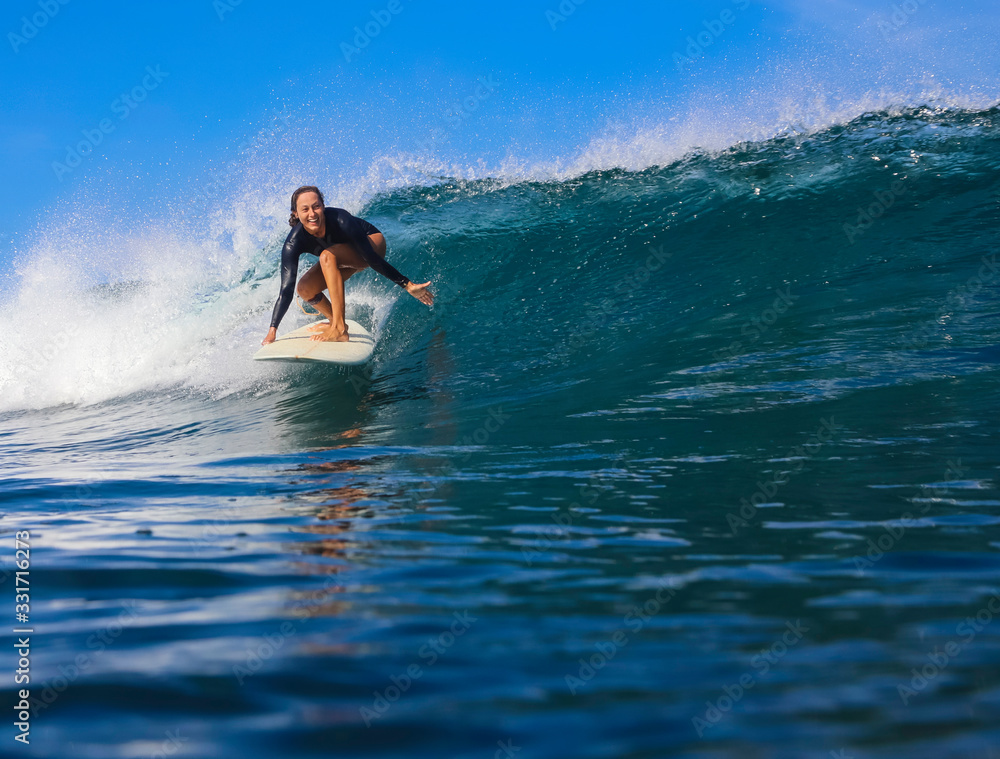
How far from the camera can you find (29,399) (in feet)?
30.7

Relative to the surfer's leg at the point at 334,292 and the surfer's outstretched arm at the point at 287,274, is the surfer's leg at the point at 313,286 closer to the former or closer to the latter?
the surfer's leg at the point at 334,292

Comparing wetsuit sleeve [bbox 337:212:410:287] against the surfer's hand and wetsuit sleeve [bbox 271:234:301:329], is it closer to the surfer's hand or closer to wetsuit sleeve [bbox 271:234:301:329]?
the surfer's hand

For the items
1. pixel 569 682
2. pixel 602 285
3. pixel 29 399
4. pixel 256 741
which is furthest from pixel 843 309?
pixel 29 399

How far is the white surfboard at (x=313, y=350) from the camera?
22.4 feet

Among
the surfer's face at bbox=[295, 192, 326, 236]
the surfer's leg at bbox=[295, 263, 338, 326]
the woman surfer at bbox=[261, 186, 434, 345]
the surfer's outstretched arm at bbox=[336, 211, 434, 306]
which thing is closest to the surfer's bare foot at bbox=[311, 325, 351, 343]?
the woman surfer at bbox=[261, 186, 434, 345]

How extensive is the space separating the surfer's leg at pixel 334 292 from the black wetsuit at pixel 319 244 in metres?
0.10

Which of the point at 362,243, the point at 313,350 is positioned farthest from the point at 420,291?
the point at 313,350

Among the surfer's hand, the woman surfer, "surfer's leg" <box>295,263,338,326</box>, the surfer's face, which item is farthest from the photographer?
"surfer's leg" <box>295,263,338,326</box>

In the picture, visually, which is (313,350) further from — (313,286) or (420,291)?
(420,291)

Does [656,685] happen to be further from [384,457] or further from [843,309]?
[843,309]

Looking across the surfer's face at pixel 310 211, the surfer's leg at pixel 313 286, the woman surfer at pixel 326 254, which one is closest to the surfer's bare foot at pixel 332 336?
the woman surfer at pixel 326 254

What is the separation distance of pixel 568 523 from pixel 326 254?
4.86m

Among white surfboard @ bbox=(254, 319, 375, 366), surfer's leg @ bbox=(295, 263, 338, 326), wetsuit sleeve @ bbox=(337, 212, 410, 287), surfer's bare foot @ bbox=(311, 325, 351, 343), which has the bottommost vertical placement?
white surfboard @ bbox=(254, 319, 375, 366)

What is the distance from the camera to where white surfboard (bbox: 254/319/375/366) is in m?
→ 6.81
